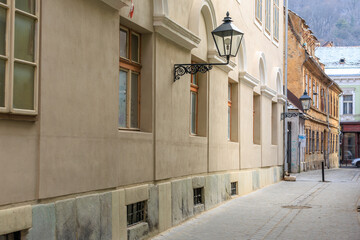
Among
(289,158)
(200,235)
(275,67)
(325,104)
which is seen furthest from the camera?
(325,104)

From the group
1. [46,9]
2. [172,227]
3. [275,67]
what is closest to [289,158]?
[275,67]

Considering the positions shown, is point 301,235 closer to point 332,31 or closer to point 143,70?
point 143,70

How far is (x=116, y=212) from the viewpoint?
28.6 ft

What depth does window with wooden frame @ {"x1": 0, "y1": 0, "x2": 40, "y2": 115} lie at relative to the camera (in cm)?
605

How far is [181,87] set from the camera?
39.1 ft

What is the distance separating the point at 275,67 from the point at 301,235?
597 inches

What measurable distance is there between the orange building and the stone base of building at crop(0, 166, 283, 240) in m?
22.0

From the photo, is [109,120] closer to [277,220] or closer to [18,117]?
[18,117]

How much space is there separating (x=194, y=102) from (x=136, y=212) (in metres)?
4.60

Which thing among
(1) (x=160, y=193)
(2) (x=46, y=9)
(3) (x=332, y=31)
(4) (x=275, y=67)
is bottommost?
(1) (x=160, y=193)

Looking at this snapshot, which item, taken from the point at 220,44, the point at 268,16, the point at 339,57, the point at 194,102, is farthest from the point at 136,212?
the point at 339,57

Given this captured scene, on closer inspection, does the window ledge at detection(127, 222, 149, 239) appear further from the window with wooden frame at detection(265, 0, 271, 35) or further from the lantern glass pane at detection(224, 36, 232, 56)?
the window with wooden frame at detection(265, 0, 271, 35)

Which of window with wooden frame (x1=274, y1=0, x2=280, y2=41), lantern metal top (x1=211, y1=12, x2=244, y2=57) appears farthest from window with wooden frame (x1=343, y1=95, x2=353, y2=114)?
lantern metal top (x1=211, y1=12, x2=244, y2=57)

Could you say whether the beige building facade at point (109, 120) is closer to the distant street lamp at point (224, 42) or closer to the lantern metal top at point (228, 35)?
the distant street lamp at point (224, 42)
